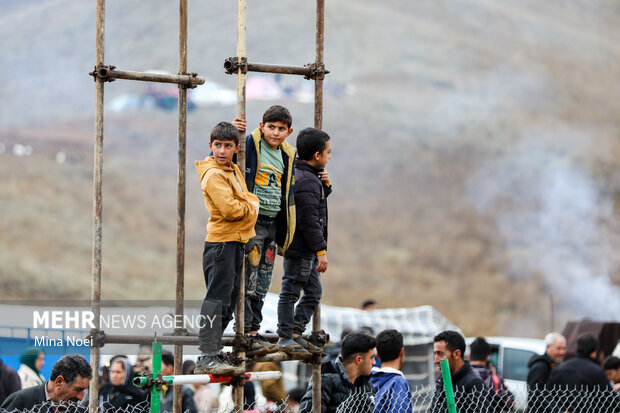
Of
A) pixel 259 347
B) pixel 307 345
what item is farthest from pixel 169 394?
pixel 259 347

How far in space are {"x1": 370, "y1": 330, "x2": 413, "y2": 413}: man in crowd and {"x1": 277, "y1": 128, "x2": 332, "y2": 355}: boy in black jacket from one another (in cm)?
48

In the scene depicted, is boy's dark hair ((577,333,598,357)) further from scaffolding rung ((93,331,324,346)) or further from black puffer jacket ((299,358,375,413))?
scaffolding rung ((93,331,324,346))

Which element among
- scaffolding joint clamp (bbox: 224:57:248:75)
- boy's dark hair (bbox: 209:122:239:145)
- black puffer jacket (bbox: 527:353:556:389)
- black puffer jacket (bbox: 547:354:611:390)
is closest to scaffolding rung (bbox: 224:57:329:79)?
scaffolding joint clamp (bbox: 224:57:248:75)

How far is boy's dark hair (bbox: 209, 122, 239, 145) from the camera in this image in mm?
5129

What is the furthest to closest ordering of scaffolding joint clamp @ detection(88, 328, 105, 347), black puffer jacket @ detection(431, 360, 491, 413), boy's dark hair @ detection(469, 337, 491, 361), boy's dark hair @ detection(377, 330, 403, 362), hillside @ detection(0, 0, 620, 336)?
hillside @ detection(0, 0, 620, 336) < boy's dark hair @ detection(469, 337, 491, 361) < black puffer jacket @ detection(431, 360, 491, 413) < boy's dark hair @ detection(377, 330, 403, 362) < scaffolding joint clamp @ detection(88, 328, 105, 347)

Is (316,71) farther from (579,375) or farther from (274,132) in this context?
(579,375)

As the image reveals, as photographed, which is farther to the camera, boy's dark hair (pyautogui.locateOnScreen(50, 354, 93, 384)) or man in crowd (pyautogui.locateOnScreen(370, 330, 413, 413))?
man in crowd (pyautogui.locateOnScreen(370, 330, 413, 413))

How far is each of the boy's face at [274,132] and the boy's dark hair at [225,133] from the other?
1.13 ft

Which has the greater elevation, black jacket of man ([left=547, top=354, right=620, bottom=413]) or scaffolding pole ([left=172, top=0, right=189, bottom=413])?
scaffolding pole ([left=172, top=0, right=189, bottom=413])

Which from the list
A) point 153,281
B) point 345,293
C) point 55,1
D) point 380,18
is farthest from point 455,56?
point 55,1

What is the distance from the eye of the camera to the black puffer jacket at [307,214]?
222 inches

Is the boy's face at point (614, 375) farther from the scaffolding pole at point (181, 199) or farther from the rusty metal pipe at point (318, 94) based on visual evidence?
the scaffolding pole at point (181, 199)

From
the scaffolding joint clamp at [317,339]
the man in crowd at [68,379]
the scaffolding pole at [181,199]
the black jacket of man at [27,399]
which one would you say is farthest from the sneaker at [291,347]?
the black jacket of man at [27,399]

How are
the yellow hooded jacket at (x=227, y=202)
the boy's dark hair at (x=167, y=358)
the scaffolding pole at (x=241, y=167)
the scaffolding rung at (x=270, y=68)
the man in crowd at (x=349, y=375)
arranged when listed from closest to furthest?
the yellow hooded jacket at (x=227, y=202) < the scaffolding pole at (x=241, y=167) < the scaffolding rung at (x=270, y=68) < the man in crowd at (x=349, y=375) < the boy's dark hair at (x=167, y=358)
